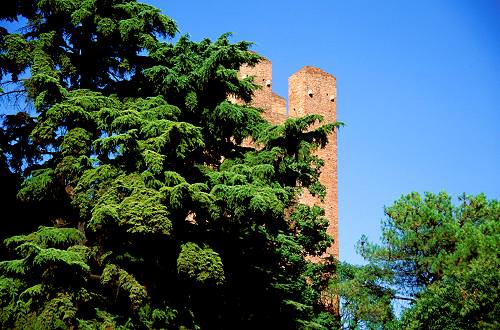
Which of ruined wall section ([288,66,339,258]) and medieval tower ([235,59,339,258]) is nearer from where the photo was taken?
medieval tower ([235,59,339,258])

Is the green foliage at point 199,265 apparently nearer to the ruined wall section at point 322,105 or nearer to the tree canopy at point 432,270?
the tree canopy at point 432,270

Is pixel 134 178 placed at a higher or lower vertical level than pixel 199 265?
higher

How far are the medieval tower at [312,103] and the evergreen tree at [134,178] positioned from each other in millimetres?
8864

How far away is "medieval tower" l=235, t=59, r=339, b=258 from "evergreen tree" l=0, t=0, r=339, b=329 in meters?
8.86

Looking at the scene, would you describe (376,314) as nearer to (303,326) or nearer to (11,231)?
(303,326)

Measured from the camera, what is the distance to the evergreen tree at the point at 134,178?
9117mm

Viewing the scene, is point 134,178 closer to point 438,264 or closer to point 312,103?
point 438,264

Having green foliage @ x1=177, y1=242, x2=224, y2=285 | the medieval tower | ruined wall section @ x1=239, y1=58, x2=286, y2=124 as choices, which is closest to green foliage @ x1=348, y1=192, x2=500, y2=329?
the medieval tower

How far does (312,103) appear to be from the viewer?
23203mm

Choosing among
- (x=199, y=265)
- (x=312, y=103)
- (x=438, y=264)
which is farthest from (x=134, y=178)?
(x=312, y=103)

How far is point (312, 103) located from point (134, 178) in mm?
14673

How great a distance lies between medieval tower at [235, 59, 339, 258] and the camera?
22078mm

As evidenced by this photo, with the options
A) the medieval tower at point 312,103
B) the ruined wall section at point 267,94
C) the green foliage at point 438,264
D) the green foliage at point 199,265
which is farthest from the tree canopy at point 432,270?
the green foliage at point 199,265

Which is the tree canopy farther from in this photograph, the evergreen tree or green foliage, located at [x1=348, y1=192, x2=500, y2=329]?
the evergreen tree
